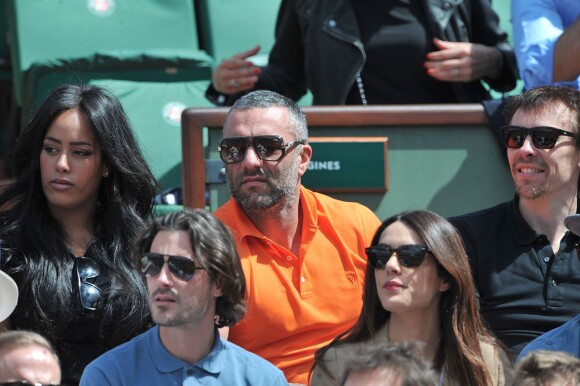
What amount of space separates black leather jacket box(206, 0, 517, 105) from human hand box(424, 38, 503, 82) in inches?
3.1

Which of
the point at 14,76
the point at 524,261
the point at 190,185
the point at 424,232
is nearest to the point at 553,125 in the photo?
the point at 524,261

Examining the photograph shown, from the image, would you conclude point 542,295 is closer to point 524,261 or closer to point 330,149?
point 524,261

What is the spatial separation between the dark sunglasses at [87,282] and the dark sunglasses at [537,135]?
1.51 meters

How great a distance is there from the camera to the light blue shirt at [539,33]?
4668 mm

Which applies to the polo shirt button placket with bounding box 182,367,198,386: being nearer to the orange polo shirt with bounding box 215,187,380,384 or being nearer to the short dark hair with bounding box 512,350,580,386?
the orange polo shirt with bounding box 215,187,380,384

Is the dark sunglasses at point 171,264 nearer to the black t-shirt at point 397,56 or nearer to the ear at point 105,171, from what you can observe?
the ear at point 105,171

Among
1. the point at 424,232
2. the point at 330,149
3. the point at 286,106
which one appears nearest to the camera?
the point at 424,232

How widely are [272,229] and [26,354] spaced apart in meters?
1.33

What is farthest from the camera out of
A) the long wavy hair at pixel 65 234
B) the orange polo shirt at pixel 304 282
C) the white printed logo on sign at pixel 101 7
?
the white printed logo on sign at pixel 101 7

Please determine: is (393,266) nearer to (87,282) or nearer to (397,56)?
(87,282)

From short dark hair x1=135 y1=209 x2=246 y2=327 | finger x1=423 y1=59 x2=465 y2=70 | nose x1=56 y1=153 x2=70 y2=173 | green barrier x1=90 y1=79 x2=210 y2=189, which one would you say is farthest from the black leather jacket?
→ short dark hair x1=135 y1=209 x2=246 y2=327

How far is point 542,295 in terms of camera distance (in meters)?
3.85

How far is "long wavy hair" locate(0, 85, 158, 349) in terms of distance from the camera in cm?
370

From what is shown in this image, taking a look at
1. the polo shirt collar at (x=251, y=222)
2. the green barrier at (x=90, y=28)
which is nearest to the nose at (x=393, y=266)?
the polo shirt collar at (x=251, y=222)
